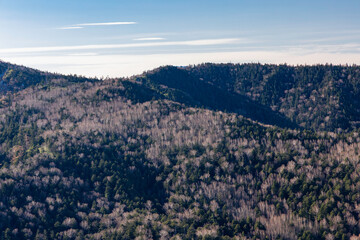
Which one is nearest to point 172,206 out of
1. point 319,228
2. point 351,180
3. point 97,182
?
point 97,182

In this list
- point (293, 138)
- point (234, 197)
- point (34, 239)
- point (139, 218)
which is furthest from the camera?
point (293, 138)

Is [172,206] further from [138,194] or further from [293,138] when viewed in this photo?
[293,138]

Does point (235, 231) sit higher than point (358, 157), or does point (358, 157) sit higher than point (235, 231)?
point (358, 157)

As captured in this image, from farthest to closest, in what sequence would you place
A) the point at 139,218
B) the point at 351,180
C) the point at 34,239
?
the point at 351,180, the point at 139,218, the point at 34,239

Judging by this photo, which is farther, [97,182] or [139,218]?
[97,182]

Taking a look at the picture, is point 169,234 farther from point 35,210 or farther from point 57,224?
point 35,210

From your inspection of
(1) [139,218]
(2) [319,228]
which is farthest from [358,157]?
(1) [139,218]

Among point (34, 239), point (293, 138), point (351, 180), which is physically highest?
point (293, 138)

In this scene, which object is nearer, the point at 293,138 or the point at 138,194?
the point at 138,194

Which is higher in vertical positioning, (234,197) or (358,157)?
(358,157)
